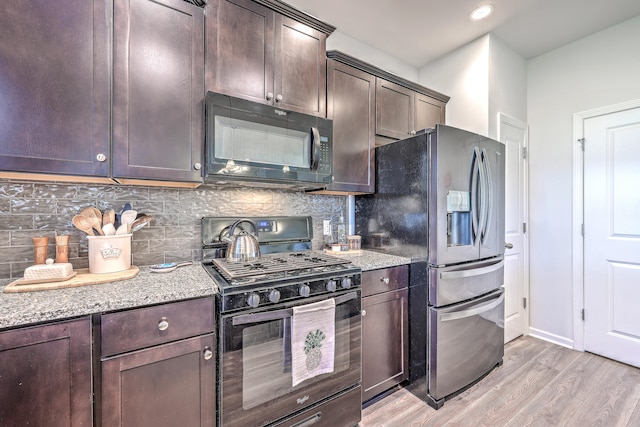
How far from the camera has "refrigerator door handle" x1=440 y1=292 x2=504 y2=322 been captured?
186cm

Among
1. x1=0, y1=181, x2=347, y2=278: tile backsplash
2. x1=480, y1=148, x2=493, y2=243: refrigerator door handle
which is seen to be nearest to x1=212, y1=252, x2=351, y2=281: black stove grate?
x1=0, y1=181, x2=347, y2=278: tile backsplash

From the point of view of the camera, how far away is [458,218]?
2.00 metres

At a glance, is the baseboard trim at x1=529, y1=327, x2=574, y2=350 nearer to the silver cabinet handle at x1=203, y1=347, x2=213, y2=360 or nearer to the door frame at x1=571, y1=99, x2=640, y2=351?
the door frame at x1=571, y1=99, x2=640, y2=351

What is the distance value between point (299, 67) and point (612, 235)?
3.03 meters

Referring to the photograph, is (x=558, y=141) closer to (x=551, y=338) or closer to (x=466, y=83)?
(x=466, y=83)

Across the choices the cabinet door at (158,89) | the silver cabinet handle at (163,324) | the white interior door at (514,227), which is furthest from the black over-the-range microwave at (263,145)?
the white interior door at (514,227)

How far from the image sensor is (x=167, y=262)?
1740mm

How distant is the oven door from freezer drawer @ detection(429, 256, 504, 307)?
0.73 meters

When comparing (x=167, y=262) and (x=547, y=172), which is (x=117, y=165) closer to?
(x=167, y=262)

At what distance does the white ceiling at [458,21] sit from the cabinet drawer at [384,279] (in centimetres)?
205

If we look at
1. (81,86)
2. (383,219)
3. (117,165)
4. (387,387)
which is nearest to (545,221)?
(383,219)

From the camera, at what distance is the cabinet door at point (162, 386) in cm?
107

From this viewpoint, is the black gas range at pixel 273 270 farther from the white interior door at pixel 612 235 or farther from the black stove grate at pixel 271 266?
the white interior door at pixel 612 235

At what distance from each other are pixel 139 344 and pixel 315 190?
1.47m
